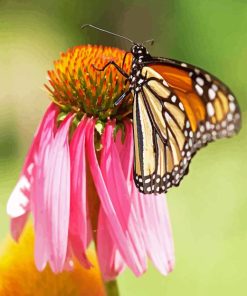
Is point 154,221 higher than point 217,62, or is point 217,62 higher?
point 217,62

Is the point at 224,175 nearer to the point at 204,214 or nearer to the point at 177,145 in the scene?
the point at 204,214

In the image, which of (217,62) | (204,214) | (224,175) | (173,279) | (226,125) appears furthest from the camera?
(217,62)

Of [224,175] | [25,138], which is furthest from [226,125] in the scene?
[25,138]

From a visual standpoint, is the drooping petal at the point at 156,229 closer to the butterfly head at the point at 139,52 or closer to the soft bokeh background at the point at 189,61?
the butterfly head at the point at 139,52

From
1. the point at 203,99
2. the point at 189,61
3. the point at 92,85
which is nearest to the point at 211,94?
the point at 203,99

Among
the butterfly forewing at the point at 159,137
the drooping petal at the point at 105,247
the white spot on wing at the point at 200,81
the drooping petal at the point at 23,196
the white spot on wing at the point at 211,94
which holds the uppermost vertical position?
the white spot on wing at the point at 200,81

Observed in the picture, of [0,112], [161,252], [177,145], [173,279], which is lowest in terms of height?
[173,279]

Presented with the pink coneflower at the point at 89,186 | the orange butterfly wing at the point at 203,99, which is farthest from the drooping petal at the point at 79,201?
the orange butterfly wing at the point at 203,99
